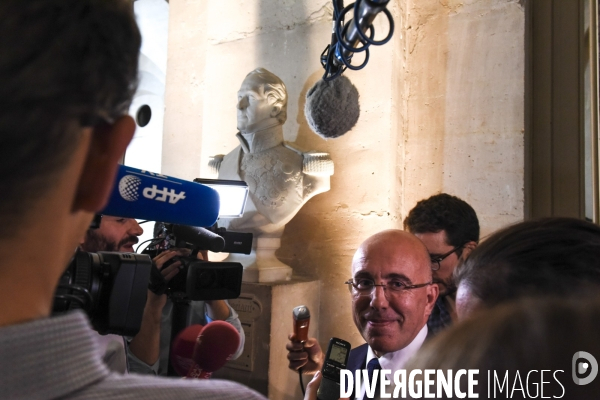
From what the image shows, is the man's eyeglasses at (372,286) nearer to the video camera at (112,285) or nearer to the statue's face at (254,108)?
the video camera at (112,285)

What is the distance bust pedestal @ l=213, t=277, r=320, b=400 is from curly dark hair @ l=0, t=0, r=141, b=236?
202cm

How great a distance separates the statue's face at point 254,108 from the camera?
2.41m

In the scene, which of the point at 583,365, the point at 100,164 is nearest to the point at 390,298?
the point at 583,365

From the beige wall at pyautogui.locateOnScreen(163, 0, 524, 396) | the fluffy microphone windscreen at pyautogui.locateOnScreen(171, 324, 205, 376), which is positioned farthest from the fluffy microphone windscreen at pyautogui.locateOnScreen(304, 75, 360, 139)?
the fluffy microphone windscreen at pyautogui.locateOnScreen(171, 324, 205, 376)

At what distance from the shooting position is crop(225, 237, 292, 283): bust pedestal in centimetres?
243

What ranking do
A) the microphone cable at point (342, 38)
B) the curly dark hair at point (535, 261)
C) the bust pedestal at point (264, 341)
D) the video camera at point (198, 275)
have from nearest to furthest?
the curly dark hair at point (535, 261), the video camera at point (198, 275), the microphone cable at point (342, 38), the bust pedestal at point (264, 341)

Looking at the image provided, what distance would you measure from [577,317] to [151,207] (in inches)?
22.1

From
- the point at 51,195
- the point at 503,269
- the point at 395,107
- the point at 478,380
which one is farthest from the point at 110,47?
the point at 395,107

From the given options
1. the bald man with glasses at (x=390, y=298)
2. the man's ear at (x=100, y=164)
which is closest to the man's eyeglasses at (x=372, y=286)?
the bald man with glasses at (x=390, y=298)

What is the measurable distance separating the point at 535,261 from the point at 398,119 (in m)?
2.13

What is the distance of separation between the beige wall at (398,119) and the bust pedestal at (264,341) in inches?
4.3

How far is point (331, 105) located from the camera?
6.86 ft

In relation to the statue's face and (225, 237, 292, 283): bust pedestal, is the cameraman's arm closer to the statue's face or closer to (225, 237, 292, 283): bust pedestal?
(225, 237, 292, 283): bust pedestal

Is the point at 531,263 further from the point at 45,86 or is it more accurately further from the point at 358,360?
the point at 358,360
